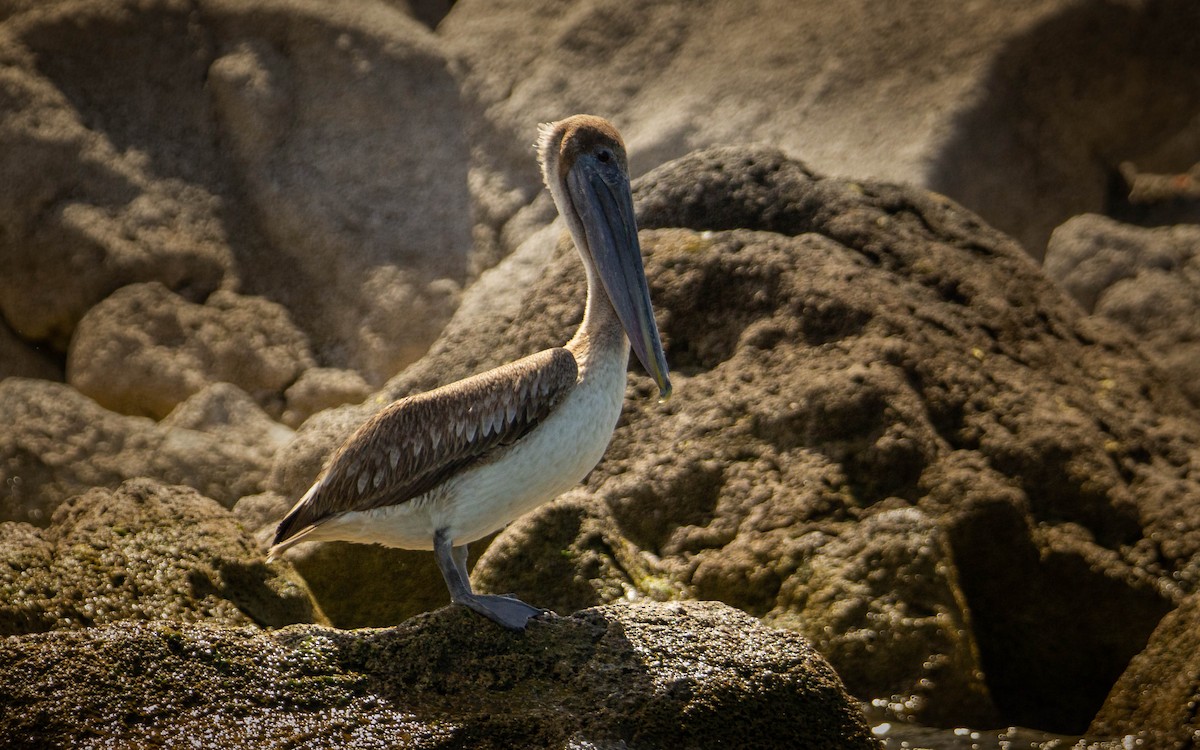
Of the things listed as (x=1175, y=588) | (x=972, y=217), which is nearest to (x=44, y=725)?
(x=1175, y=588)

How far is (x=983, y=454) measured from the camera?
20.3ft

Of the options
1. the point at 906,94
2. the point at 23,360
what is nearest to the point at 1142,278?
the point at 906,94

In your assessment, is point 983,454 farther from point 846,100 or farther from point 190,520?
point 846,100

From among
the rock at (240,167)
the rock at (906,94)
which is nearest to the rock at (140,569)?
the rock at (240,167)

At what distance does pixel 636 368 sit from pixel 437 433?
1.95 m

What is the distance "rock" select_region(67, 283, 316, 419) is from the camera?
33.8 feet

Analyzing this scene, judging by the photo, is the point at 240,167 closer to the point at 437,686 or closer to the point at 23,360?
the point at 23,360

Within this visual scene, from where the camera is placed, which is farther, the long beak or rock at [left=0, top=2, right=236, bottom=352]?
rock at [left=0, top=2, right=236, bottom=352]

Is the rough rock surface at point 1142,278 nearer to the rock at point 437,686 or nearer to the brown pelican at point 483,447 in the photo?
the brown pelican at point 483,447

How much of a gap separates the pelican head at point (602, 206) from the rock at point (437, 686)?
62.0 inches

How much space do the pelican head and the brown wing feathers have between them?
0.52 m

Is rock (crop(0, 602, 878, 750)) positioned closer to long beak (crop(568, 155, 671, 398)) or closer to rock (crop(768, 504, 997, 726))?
rock (crop(768, 504, 997, 726))

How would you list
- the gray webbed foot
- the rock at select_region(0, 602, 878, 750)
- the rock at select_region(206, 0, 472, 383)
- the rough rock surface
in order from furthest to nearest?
the rock at select_region(206, 0, 472, 383), the rough rock surface, the gray webbed foot, the rock at select_region(0, 602, 878, 750)

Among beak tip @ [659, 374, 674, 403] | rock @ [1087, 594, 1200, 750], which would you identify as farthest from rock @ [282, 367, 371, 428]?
rock @ [1087, 594, 1200, 750]
